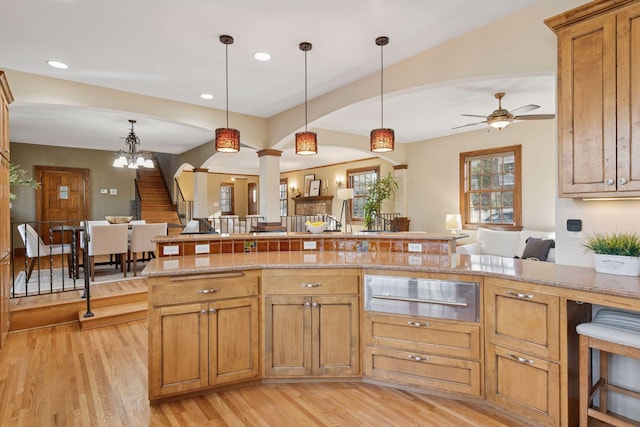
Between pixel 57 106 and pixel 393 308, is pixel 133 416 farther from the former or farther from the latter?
pixel 57 106

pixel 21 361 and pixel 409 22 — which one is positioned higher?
pixel 409 22

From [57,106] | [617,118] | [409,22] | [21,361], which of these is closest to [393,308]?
[617,118]

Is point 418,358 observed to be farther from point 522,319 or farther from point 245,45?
point 245,45

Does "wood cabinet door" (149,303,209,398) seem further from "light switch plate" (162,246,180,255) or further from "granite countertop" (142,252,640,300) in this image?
"light switch plate" (162,246,180,255)

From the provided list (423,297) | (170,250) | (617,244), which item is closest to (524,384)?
(423,297)

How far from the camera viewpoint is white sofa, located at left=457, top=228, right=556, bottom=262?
5.74m

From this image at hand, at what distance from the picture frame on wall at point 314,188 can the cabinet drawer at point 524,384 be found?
9536 millimetres

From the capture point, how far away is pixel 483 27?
304 centimetres

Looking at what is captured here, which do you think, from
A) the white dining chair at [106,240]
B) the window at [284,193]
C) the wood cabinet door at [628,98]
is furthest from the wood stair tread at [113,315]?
the window at [284,193]

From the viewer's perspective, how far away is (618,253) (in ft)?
6.82

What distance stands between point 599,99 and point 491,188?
5.04 metres

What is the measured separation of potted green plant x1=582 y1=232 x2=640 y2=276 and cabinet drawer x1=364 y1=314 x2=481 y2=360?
84 centimetres

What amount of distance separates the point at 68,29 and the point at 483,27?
11.9 ft

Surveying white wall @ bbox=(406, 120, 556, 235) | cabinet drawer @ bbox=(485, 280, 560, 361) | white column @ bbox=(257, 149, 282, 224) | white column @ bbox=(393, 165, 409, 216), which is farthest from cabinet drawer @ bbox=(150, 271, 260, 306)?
white column @ bbox=(393, 165, 409, 216)
